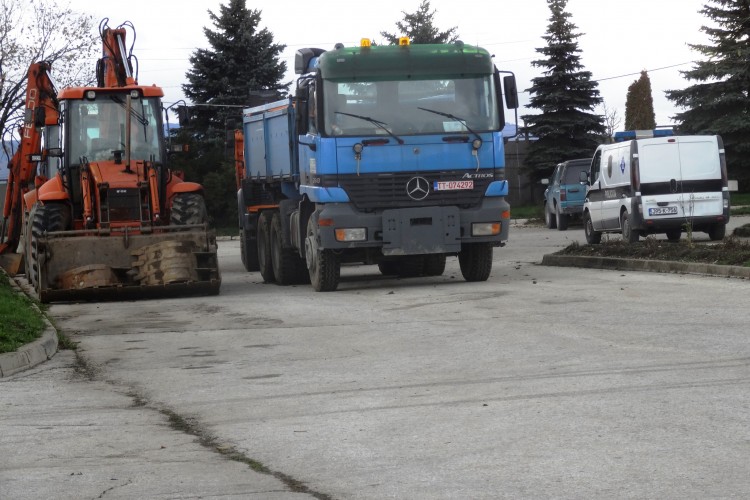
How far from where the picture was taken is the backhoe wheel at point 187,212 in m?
20.3

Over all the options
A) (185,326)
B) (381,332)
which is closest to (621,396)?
(381,332)

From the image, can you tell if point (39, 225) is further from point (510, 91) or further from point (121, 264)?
point (510, 91)

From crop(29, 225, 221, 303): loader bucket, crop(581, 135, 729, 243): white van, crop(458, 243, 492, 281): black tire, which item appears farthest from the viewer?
crop(581, 135, 729, 243): white van

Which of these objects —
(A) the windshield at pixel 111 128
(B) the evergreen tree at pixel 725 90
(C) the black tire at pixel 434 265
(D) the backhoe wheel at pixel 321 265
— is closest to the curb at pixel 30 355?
(D) the backhoe wheel at pixel 321 265

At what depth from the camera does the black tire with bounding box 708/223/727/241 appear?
2580cm

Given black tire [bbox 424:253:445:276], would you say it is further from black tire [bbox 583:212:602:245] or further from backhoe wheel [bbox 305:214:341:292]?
black tire [bbox 583:212:602:245]

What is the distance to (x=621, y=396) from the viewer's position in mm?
8539

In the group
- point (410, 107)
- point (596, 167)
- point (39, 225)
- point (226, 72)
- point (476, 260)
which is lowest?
point (476, 260)

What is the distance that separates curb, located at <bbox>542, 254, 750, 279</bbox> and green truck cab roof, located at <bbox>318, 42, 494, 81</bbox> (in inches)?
159

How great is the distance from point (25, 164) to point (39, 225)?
4467 millimetres

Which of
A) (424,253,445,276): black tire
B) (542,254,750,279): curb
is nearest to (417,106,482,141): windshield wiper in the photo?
(424,253,445,276): black tire

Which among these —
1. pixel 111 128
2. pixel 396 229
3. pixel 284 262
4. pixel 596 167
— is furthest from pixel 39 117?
pixel 596 167

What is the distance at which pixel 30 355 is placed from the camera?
1180 centimetres

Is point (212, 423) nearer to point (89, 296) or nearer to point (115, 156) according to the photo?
point (89, 296)
